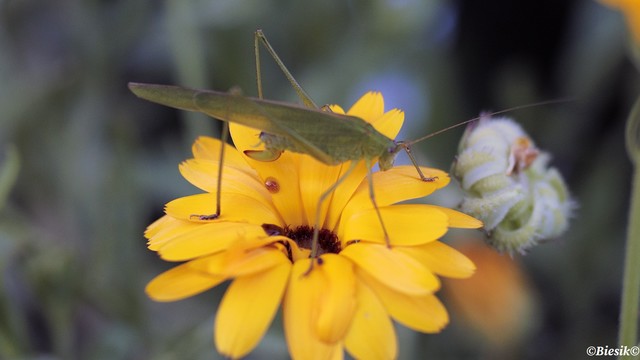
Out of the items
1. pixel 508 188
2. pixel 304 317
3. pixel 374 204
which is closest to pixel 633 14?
pixel 508 188

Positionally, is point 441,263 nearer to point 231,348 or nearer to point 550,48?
point 231,348

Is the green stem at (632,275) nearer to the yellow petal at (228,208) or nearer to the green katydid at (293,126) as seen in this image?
the green katydid at (293,126)

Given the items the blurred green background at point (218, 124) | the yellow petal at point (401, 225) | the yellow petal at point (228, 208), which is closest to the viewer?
the yellow petal at point (401, 225)

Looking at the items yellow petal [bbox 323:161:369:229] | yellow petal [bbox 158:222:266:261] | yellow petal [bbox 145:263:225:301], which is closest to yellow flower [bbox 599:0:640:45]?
yellow petal [bbox 323:161:369:229]

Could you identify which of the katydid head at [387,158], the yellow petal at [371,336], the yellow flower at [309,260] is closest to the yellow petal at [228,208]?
the yellow flower at [309,260]

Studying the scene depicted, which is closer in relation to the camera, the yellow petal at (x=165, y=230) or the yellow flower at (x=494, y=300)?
the yellow petal at (x=165, y=230)

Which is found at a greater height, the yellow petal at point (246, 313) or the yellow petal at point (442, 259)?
the yellow petal at point (442, 259)

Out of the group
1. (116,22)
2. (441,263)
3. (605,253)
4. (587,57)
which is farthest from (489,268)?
(116,22)
